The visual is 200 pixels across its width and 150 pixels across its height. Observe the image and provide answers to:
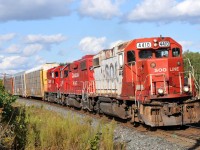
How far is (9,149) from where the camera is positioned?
931cm

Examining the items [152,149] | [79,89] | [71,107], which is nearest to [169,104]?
[152,149]

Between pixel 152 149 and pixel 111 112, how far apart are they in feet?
24.1

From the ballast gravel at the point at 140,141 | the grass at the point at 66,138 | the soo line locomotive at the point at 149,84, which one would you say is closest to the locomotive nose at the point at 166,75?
the soo line locomotive at the point at 149,84


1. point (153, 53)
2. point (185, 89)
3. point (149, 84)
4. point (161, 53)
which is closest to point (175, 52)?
point (161, 53)

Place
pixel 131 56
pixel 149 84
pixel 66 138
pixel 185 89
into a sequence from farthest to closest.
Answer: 1. pixel 131 56
2. pixel 149 84
3. pixel 185 89
4. pixel 66 138

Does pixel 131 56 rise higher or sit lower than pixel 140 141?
higher

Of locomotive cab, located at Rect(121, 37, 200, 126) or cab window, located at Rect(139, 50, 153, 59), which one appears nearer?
locomotive cab, located at Rect(121, 37, 200, 126)

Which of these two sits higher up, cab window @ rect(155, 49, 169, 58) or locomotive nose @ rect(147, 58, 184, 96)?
cab window @ rect(155, 49, 169, 58)

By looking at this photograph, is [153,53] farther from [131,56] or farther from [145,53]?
[131,56]

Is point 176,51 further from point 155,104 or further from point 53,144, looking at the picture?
point 53,144

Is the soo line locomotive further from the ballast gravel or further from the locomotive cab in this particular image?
the ballast gravel

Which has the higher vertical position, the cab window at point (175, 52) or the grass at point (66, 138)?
the cab window at point (175, 52)

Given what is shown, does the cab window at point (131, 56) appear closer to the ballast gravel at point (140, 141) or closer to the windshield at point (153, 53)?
the windshield at point (153, 53)

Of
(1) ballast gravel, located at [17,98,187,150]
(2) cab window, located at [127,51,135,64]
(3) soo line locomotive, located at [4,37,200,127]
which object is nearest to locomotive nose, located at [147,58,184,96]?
(3) soo line locomotive, located at [4,37,200,127]
